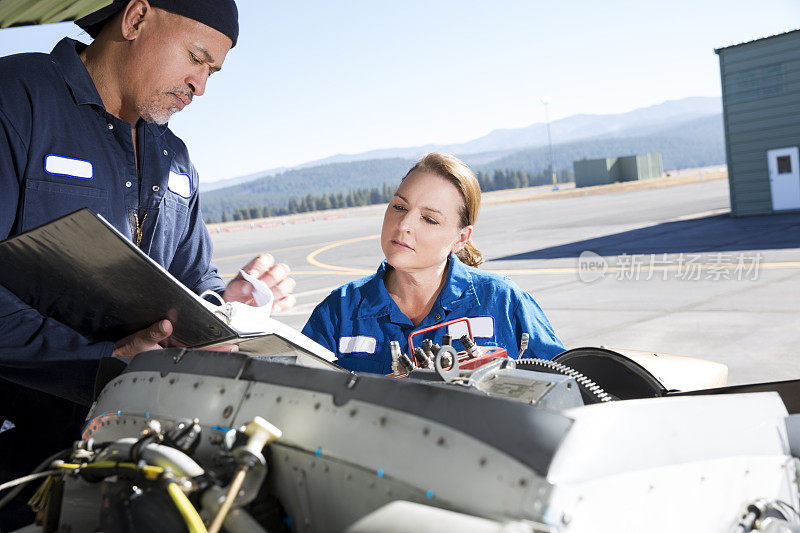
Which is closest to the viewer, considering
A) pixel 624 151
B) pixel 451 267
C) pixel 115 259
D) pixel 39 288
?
pixel 115 259

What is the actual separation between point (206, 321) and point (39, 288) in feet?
1.60

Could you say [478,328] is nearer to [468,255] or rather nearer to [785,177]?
[468,255]

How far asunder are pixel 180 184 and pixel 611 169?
186ft

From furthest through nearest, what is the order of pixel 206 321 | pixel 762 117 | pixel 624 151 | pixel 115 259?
pixel 624 151 < pixel 762 117 < pixel 206 321 < pixel 115 259

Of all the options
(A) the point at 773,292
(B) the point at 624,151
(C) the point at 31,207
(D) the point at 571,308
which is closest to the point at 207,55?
(C) the point at 31,207

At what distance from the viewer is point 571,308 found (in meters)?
8.20

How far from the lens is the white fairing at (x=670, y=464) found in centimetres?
98

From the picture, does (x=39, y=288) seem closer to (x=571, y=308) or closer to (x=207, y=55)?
(x=207, y=55)

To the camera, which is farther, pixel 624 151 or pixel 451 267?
pixel 624 151

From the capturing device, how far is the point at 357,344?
266 cm

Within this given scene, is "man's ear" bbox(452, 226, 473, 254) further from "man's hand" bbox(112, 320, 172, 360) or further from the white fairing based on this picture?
the white fairing

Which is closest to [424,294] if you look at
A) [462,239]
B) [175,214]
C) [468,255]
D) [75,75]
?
[462,239]

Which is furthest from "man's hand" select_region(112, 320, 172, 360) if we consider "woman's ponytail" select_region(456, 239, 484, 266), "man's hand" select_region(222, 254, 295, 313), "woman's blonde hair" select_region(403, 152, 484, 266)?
"woman's ponytail" select_region(456, 239, 484, 266)

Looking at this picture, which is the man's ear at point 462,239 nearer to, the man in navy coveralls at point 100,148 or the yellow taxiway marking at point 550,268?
the man in navy coveralls at point 100,148
